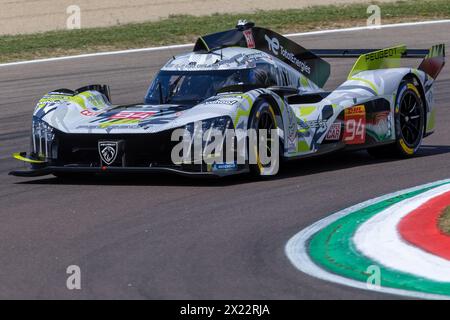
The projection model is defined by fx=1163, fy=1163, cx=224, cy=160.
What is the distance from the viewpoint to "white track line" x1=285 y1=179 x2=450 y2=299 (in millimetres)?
6742

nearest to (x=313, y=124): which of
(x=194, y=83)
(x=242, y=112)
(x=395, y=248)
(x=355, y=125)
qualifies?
(x=355, y=125)

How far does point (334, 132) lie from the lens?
1176 cm

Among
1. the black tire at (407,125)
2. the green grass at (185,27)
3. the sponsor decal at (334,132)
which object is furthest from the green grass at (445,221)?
the green grass at (185,27)

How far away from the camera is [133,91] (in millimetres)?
17562

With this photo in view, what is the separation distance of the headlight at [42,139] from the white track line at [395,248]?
3488mm

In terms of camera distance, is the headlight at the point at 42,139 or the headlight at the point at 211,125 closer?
the headlight at the point at 211,125

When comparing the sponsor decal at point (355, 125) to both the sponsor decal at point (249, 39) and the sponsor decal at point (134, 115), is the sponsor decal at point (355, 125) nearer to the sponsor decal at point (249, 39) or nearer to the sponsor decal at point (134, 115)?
the sponsor decal at point (249, 39)

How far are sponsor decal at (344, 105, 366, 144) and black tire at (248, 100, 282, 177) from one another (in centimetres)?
103

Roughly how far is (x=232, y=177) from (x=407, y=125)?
2338mm

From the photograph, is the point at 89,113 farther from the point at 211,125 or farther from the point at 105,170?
the point at 211,125

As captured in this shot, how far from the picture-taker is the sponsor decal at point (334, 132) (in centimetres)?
1174
